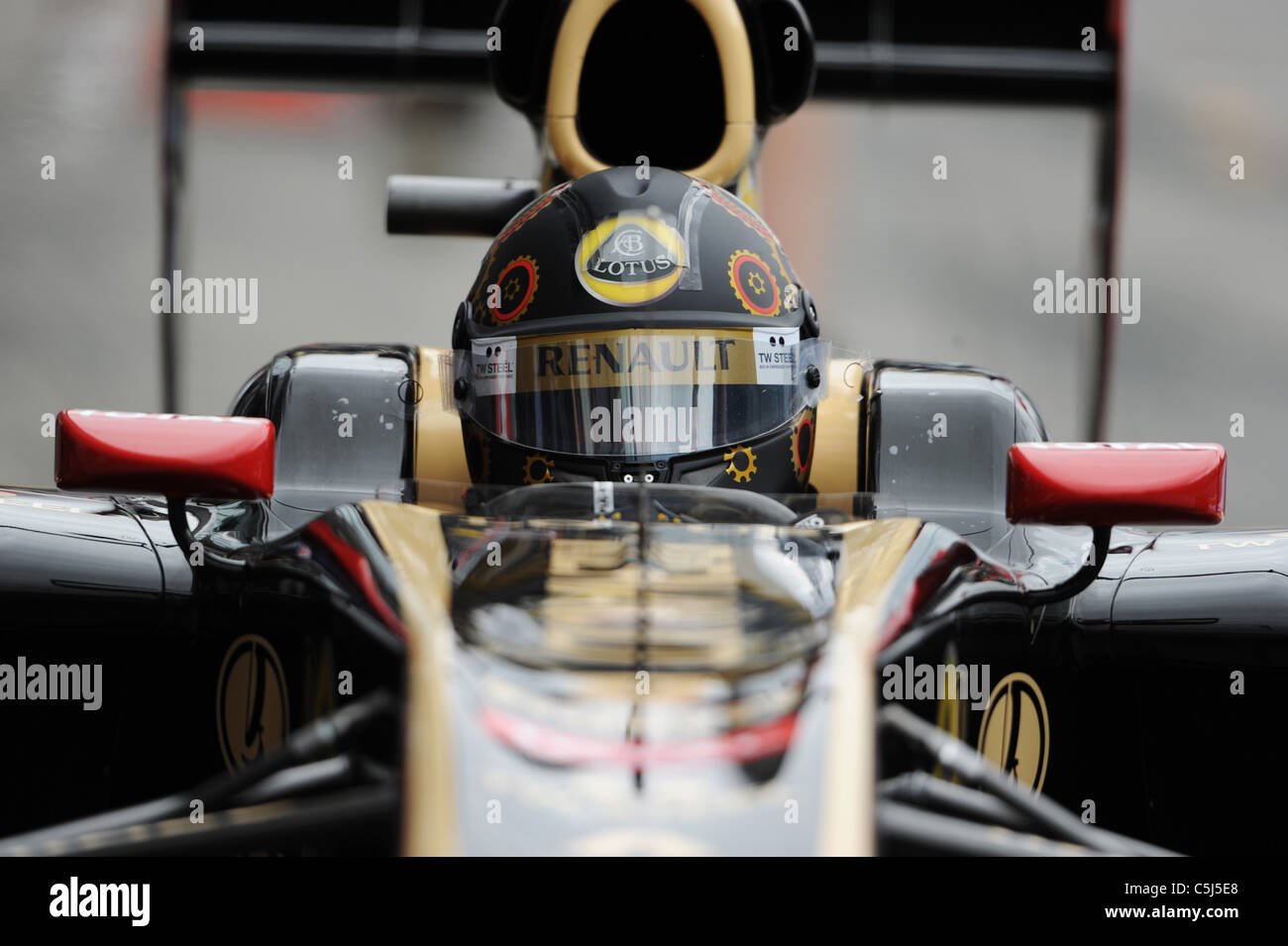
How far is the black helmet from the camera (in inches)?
65.5

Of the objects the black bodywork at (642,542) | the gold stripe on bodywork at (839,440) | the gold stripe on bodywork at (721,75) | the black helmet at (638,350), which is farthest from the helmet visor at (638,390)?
the gold stripe on bodywork at (721,75)

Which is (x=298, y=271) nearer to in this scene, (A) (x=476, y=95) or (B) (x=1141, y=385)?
(A) (x=476, y=95)

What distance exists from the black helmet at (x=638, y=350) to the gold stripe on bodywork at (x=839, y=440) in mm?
270

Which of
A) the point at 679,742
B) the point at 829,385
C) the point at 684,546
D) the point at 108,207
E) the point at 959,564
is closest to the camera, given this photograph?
the point at 679,742

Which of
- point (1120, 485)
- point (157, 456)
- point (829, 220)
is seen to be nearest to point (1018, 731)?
point (1120, 485)

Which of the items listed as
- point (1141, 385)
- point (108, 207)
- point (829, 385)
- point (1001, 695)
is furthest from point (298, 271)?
point (1001, 695)

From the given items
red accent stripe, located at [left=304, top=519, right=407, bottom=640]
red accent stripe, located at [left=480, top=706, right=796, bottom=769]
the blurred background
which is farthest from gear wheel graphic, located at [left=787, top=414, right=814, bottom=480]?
the blurred background

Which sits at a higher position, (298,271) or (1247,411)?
(298,271)

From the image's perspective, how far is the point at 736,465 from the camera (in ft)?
5.61

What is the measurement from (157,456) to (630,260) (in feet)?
2.42

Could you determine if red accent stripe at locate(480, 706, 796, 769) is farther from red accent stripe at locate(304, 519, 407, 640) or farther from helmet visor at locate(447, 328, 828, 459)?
helmet visor at locate(447, 328, 828, 459)

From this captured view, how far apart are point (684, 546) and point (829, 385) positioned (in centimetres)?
103
